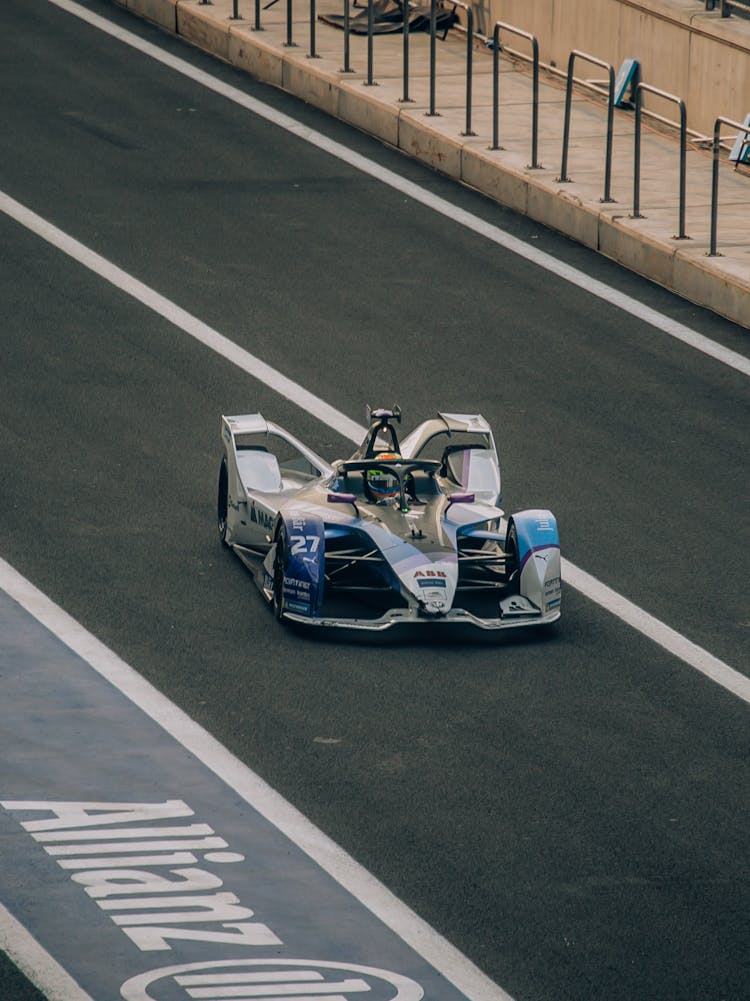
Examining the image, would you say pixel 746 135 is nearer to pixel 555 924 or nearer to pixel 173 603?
pixel 173 603

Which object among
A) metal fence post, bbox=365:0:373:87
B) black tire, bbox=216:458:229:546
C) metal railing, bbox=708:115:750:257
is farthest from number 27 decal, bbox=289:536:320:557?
metal fence post, bbox=365:0:373:87

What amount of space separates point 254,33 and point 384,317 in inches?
320

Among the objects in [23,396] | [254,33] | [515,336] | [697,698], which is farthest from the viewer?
[254,33]

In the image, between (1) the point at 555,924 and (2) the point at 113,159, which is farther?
(2) the point at 113,159

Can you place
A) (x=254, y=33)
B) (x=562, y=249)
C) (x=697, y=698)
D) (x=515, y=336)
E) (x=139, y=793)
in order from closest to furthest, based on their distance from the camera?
(x=139, y=793) → (x=697, y=698) → (x=515, y=336) → (x=562, y=249) → (x=254, y=33)

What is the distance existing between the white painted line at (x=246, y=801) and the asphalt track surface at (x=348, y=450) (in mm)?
89

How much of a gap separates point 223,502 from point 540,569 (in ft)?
7.70

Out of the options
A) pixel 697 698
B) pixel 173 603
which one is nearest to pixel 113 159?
pixel 173 603

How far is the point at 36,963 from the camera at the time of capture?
872 cm

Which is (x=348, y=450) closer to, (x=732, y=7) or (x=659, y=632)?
(x=659, y=632)

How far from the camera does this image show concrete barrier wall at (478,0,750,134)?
70.5 ft

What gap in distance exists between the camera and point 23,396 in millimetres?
15828

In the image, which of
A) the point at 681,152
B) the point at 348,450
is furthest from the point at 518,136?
the point at 348,450

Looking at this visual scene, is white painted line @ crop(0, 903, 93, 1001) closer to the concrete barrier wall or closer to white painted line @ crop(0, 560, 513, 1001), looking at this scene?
white painted line @ crop(0, 560, 513, 1001)
